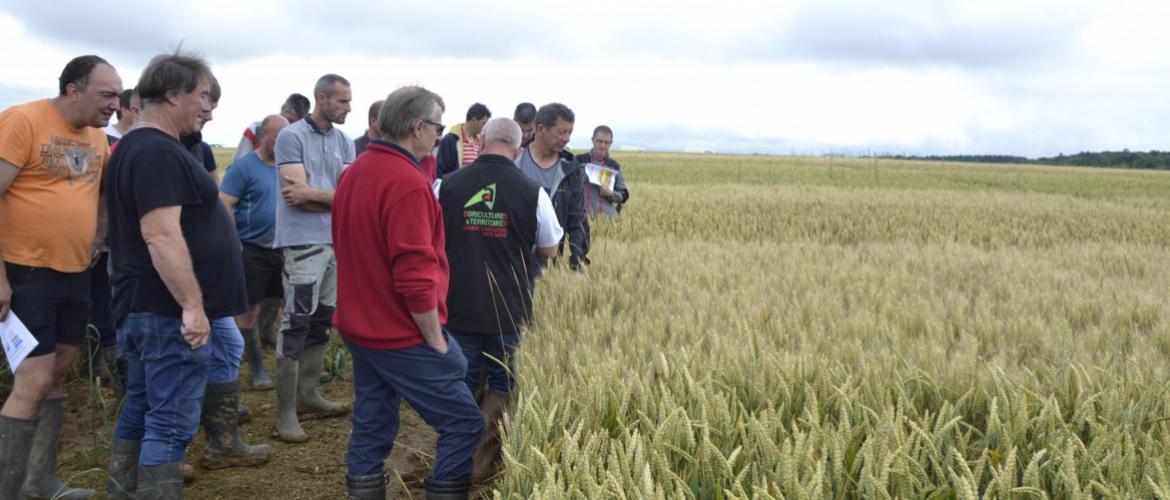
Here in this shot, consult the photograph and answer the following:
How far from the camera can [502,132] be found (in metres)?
3.73

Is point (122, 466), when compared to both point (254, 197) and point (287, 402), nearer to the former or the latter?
point (287, 402)

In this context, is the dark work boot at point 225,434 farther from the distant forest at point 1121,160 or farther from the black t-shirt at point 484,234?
the distant forest at point 1121,160

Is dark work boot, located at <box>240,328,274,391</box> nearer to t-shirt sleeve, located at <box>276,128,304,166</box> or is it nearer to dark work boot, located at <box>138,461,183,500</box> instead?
t-shirt sleeve, located at <box>276,128,304,166</box>

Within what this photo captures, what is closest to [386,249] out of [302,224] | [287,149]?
[302,224]

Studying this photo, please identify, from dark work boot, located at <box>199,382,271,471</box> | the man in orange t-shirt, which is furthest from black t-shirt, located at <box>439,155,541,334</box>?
the man in orange t-shirt

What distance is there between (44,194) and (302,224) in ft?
4.38

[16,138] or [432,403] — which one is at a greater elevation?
[16,138]

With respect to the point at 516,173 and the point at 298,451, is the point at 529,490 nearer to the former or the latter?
the point at 516,173

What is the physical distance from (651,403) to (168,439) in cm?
209

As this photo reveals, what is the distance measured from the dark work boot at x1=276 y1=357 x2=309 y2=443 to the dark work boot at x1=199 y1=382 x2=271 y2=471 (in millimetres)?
249

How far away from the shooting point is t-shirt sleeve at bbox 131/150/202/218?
114 inches

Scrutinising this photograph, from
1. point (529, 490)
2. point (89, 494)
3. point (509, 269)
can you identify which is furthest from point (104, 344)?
point (529, 490)

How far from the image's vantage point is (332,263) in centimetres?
485

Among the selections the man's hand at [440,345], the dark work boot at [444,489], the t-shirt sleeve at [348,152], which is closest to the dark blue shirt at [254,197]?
the t-shirt sleeve at [348,152]
